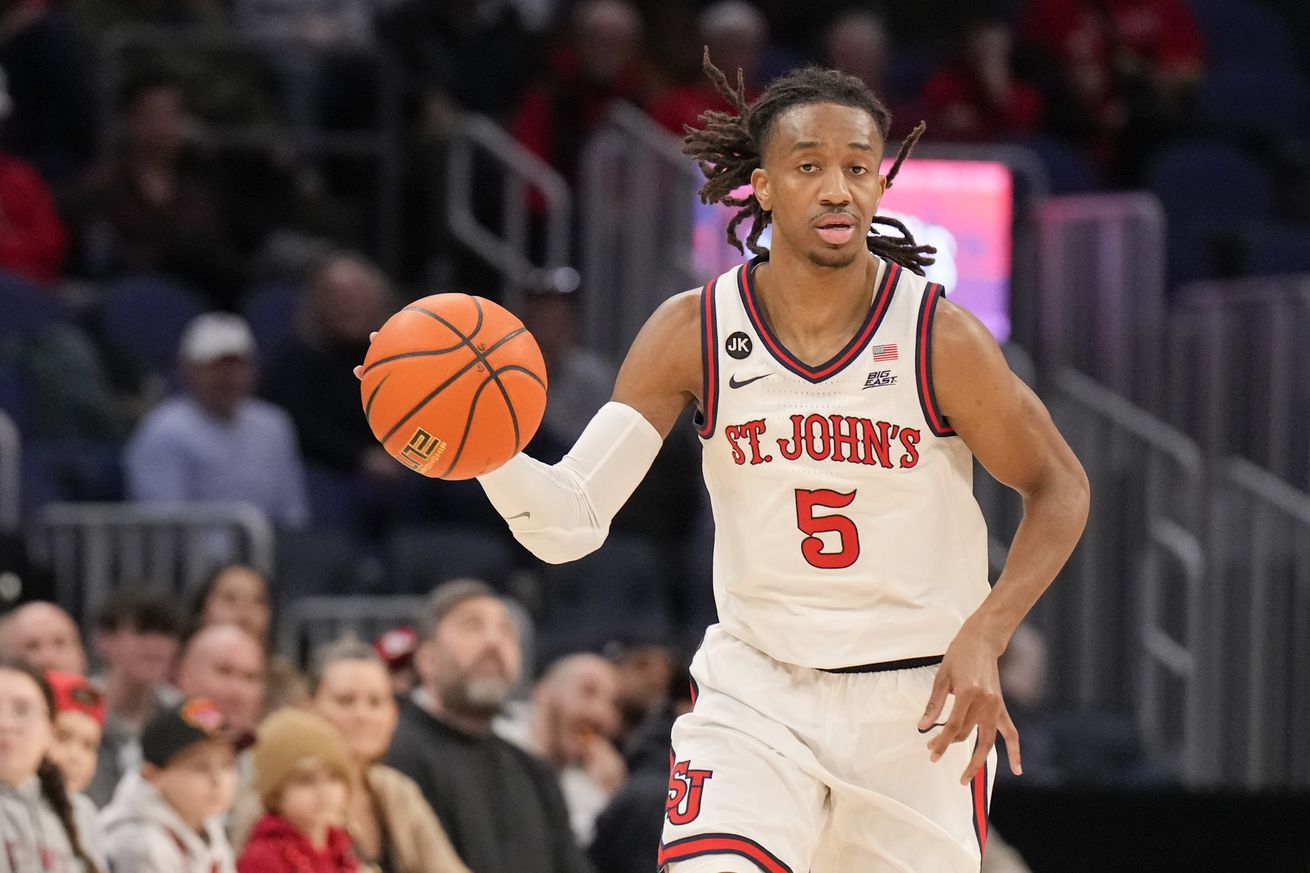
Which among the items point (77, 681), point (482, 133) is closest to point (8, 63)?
A: point (482, 133)

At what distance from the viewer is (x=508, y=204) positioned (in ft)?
40.8

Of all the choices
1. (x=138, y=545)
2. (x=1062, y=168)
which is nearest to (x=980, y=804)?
(x=138, y=545)

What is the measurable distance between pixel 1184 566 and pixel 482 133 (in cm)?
435

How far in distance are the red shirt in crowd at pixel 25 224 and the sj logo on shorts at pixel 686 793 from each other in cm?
730

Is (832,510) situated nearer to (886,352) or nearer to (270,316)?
(886,352)

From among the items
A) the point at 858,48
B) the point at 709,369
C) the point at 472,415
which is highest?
the point at 858,48

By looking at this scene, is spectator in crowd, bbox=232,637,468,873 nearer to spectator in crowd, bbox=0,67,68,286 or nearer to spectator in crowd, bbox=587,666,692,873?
spectator in crowd, bbox=587,666,692,873

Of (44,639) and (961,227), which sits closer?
(44,639)

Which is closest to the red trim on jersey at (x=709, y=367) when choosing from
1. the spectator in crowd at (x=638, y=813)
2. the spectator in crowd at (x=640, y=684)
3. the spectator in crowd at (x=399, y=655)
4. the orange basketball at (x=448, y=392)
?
the orange basketball at (x=448, y=392)

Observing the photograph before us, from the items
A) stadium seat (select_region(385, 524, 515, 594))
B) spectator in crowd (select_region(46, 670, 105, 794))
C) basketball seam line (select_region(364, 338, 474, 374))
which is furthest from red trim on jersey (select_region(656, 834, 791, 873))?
stadium seat (select_region(385, 524, 515, 594))

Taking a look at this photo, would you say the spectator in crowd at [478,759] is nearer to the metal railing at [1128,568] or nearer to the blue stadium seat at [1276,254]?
the metal railing at [1128,568]

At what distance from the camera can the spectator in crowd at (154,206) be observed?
11598 millimetres

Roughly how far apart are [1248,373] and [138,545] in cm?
564

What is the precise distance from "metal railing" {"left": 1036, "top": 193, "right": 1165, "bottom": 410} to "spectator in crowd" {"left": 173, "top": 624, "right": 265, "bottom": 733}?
5.80m
